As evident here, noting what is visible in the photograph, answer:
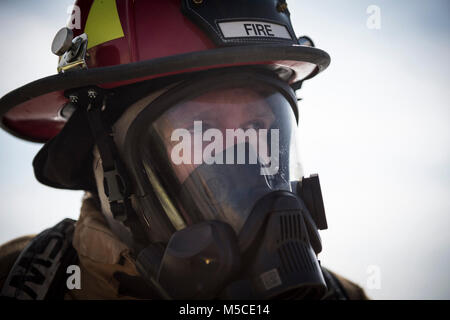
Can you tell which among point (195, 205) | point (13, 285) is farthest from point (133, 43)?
point (13, 285)

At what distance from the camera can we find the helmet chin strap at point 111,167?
1.83m

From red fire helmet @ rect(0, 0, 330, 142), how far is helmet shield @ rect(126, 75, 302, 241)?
5.0 inches

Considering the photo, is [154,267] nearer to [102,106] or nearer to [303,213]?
[303,213]

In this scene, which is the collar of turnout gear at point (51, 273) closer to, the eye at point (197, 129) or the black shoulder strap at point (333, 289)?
the black shoulder strap at point (333, 289)

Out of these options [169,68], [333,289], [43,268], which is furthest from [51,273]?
[333,289]

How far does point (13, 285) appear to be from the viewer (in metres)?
2.08

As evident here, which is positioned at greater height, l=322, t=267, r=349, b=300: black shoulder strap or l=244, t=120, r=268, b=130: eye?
l=244, t=120, r=268, b=130: eye

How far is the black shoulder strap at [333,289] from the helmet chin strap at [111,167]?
1031 millimetres

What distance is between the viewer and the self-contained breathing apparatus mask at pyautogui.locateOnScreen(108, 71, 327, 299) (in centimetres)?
150

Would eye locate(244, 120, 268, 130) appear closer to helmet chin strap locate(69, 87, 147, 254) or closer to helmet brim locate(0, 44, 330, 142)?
helmet brim locate(0, 44, 330, 142)

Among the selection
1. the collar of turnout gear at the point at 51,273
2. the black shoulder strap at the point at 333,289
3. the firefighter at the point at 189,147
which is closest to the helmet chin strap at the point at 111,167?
the firefighter at the point at 189,147

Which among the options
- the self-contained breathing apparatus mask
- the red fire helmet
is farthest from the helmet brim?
the self-contained breathing apparatus mask

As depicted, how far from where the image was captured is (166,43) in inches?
71.2
